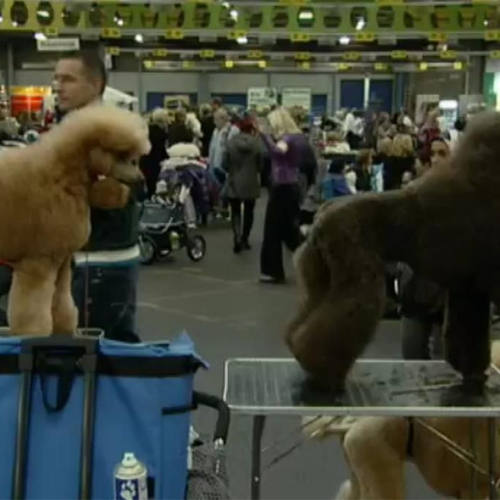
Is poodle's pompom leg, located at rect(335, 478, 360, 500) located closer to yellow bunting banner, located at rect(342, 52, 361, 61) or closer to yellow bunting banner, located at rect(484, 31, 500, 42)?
yellow bunting banner, located at rect(484, 31, 500, 42)

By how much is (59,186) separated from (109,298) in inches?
35.2

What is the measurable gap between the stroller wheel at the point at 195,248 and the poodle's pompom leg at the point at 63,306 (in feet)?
22.6

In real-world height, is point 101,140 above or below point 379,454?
above

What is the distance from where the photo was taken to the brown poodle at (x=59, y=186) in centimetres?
197

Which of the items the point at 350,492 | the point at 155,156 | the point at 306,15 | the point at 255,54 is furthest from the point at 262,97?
the point at 350,492

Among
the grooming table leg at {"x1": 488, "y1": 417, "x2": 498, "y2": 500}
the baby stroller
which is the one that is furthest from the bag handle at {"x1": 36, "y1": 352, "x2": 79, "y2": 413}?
the baby stroller

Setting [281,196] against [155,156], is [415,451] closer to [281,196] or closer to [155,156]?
[281,196]

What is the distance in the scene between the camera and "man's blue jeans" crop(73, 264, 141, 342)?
271cm

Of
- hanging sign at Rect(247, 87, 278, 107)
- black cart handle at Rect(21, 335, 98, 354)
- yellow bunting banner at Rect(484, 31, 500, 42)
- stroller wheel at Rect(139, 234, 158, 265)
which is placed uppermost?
yellow bunting banner at Rect(484, 31, 500, 42)

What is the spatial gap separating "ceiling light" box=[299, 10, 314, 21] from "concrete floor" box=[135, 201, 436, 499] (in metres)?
4.52

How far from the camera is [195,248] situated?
9188 mm

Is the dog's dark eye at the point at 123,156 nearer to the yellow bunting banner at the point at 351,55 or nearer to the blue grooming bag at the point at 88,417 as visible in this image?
the blue grooming bag at the point at 88,417

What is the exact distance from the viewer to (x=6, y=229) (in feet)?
6.49

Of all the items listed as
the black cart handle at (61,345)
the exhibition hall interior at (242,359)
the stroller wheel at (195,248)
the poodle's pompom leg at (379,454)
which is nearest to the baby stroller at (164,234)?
the stroller wheel at (195,248)
